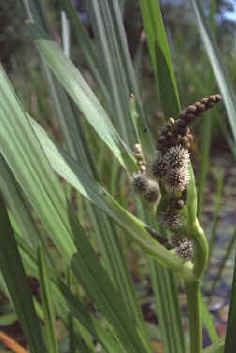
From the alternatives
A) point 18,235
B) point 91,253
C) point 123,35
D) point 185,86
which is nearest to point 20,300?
point 91,253

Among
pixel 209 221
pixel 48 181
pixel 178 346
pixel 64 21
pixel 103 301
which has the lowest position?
pixel 209 221

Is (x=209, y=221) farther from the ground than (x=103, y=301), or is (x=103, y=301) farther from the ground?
(x=103, y=301)

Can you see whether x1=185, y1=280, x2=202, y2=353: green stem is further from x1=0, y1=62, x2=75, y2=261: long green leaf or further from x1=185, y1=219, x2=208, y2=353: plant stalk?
x1=0, y1=62, x2=75, y2=261: long green leaf

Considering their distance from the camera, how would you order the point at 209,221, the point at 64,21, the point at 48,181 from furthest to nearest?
the point at 209,221, the point at 64,21, the point at 48,181

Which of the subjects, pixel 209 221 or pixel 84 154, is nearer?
pixel 84 154

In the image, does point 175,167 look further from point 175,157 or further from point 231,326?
point 231,326

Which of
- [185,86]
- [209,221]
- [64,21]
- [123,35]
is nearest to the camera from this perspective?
[123,35]

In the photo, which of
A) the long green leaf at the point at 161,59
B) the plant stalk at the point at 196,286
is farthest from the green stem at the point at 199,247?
the long green leaf at the point at 161,59

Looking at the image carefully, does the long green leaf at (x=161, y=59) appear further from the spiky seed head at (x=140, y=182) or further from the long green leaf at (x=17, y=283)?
the long green leaf at (x=17, y=283)

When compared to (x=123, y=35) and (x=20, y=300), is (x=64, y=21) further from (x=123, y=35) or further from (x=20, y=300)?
(x=20, y=300)
